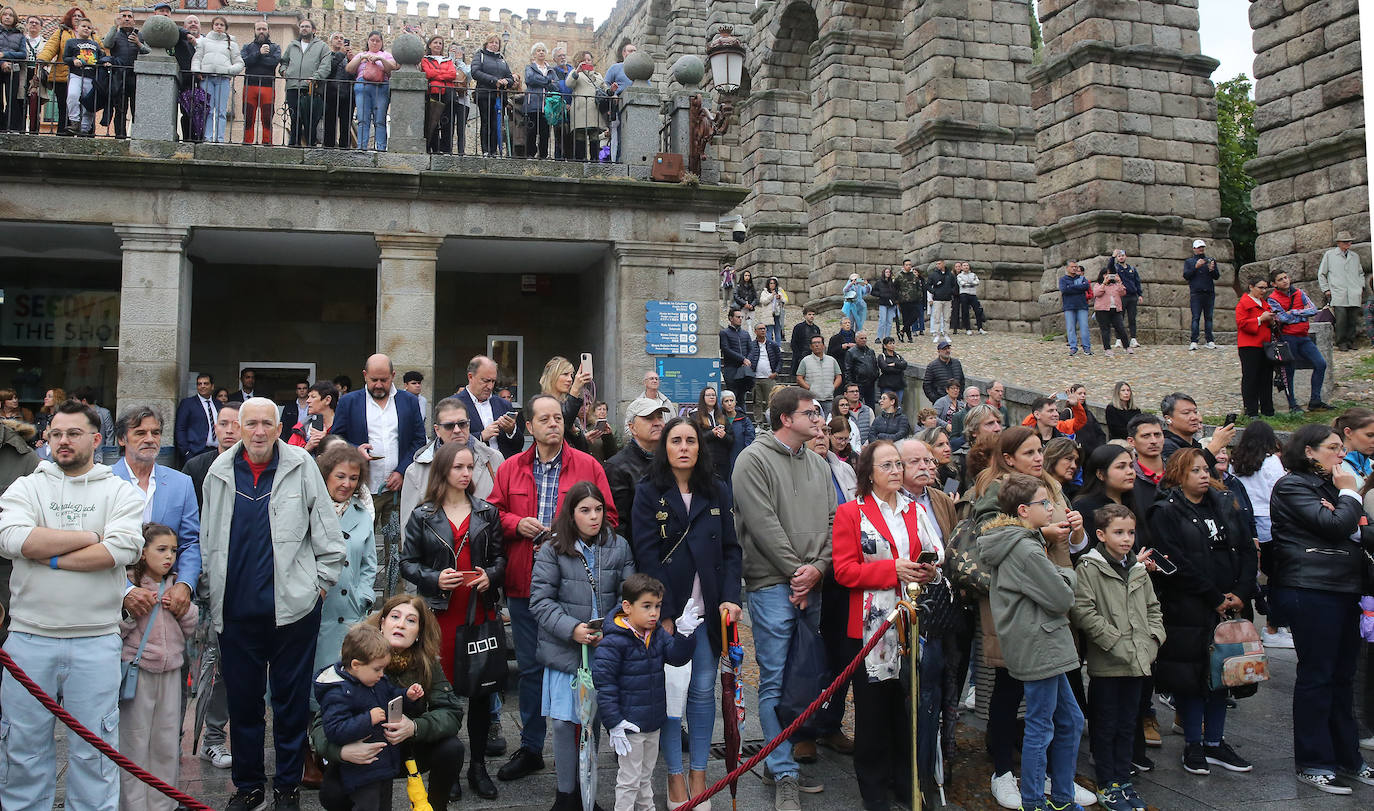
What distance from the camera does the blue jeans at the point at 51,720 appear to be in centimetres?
415

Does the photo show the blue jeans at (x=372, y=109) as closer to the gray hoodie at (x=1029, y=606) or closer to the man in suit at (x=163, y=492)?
the man in suit at (x=163, y=492)

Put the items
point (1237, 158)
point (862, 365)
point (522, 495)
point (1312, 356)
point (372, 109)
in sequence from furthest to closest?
point (1237, 158)
point (862, 365)
point (372, 109)
point (1312, 356)
point (522, 495)

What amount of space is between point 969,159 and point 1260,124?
6.60 meters

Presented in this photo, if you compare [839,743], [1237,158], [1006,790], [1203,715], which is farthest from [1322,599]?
[1237,158]

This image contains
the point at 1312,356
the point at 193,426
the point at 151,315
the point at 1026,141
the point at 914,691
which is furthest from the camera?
the point at 1026,141

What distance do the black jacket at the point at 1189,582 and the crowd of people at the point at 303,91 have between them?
9501mm

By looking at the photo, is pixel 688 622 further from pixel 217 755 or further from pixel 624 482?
pixel 217 755

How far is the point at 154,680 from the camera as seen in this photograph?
15.2 feet

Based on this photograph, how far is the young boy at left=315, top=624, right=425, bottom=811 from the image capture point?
4184mm

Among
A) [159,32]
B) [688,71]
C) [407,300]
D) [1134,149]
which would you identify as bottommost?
[407,300]

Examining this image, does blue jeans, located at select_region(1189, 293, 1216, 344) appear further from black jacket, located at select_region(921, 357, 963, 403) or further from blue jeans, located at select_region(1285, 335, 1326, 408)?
black jacket, located at select_region(921, 357, 963, 403)

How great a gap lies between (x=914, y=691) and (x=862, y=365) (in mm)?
10284

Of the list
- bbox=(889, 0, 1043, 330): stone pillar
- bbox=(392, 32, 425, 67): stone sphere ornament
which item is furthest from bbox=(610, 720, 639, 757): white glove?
bbox=(889, 0, 1043, 330): stone pillar

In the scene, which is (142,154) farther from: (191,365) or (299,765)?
(299,765)
